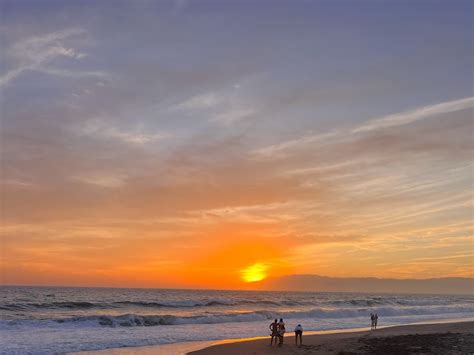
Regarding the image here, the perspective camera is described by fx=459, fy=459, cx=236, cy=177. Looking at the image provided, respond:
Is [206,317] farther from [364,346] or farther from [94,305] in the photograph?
[364,346]

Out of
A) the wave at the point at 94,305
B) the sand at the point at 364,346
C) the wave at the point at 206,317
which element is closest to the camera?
the sand at the point at 364,346

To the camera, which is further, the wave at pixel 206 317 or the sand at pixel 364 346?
the wave at pixel 206 317

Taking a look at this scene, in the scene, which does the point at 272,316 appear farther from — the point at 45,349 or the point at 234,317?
the point at 45,349

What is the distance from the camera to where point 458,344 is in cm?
2497

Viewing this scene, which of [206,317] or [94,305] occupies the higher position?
[206,317]

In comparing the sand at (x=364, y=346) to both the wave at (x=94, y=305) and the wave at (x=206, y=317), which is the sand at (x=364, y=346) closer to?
the wave at (x=206, y=317)

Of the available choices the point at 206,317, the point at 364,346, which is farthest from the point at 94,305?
the point at 364,346

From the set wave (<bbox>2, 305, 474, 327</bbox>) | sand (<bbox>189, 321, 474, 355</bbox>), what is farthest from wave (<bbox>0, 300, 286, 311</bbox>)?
sand (<bbox>189, 321, 474, 355</bbox>)

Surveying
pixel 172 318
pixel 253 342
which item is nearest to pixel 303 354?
pixel 253 342

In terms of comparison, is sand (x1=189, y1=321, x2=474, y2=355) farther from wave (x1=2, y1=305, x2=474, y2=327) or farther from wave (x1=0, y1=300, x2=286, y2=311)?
wave (x1=0, y1=300, x2=286, y2=311)

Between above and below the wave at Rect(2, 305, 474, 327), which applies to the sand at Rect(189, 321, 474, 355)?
above

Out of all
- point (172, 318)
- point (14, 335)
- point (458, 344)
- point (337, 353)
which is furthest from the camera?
point (172, 318)

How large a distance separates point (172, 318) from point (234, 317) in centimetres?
738

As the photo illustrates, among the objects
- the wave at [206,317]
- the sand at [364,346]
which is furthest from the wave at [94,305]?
the sand at [364,346]
